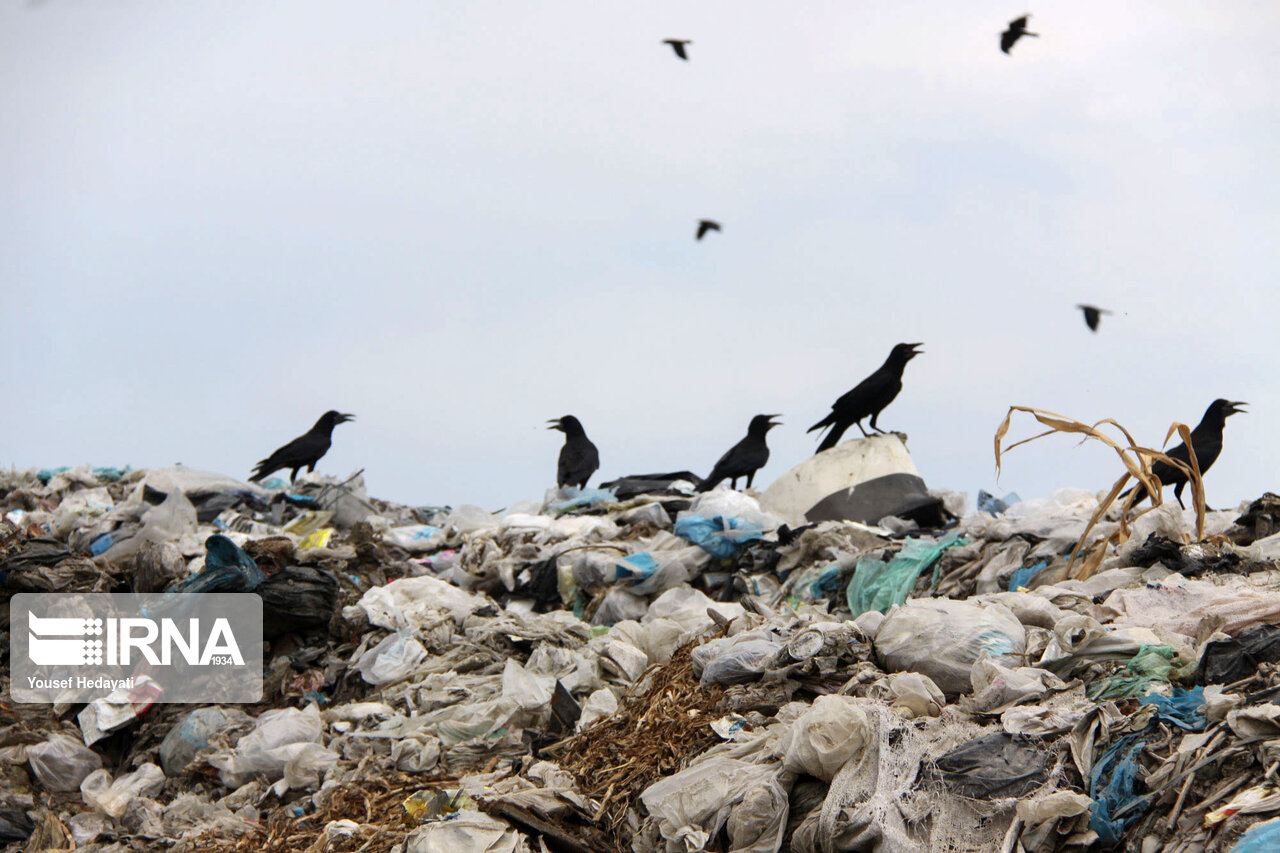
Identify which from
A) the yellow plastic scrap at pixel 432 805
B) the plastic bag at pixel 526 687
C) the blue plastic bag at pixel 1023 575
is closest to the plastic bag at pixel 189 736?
the plastic bag at pixel 526 687

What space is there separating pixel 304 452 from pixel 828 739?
330 inches

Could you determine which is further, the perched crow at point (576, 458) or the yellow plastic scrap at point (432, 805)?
the perched crow at point (576, 458)

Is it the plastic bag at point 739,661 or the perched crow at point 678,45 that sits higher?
the perched crow at point 678,45

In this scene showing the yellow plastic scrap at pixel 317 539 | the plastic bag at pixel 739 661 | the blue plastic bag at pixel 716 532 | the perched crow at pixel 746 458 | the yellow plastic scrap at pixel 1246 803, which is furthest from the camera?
the perched crow at pixel 746 458

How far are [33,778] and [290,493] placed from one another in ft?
14.3

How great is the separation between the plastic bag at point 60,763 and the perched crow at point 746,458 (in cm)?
547

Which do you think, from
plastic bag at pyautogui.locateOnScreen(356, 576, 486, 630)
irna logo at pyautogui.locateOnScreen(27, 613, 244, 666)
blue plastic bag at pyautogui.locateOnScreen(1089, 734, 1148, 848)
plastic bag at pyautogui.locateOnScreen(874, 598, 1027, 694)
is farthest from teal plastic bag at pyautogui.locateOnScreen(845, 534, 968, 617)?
irna logo at pyautogui.locateOnScreen(27, 613, 244, 666)

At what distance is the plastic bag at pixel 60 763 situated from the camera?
486cm

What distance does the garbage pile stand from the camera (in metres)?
2.90

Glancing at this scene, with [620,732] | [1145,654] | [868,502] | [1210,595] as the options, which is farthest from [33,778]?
[868,502]

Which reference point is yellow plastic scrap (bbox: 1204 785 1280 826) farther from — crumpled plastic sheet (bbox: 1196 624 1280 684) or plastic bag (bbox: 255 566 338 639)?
plastic bag (bbox: 255 566 338 639)

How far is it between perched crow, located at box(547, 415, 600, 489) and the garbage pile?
2005mm

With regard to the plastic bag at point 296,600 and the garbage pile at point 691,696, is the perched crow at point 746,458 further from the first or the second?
the plastic bag at point 296,600

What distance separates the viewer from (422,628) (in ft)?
18.5
